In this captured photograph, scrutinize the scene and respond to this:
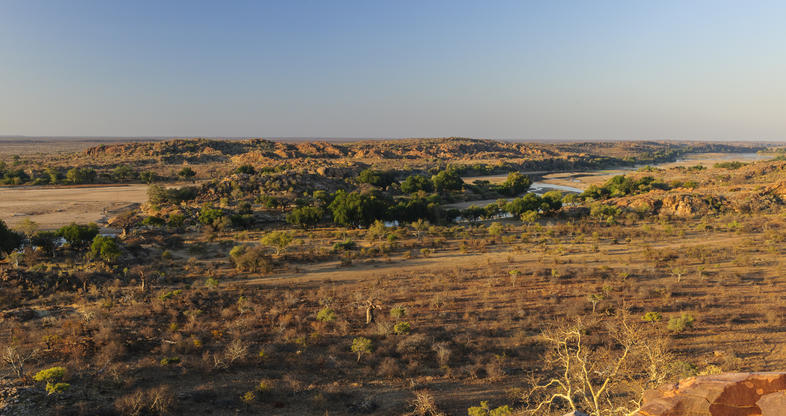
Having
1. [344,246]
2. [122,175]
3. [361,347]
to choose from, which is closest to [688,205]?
[344,246]

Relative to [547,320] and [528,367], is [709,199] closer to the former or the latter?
→ [547,320]

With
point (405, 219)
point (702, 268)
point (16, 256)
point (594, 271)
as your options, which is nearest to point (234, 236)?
point (16, 256)

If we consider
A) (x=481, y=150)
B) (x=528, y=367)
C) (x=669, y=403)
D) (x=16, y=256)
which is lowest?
(x=528, y=367)

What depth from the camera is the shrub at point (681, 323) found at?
15.7 meters

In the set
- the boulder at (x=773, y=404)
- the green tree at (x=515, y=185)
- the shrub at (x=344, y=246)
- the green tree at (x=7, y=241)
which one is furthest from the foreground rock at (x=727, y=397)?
the green tree at (x=515, y=185)

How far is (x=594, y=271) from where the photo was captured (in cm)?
2361

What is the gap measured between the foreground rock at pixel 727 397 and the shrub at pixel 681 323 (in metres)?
12.3

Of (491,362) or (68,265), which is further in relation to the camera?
(68,265)

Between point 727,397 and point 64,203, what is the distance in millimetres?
71987

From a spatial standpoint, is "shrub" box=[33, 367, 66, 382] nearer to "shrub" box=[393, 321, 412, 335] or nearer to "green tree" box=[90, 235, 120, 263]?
"shrub" box=[393, 321, 412, 335]

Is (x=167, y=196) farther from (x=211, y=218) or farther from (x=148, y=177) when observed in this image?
(x=148, y=177)

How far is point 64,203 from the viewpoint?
173ft

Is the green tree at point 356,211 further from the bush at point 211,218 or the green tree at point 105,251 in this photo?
the green tree at point 105,251

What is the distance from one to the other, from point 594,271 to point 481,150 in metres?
153
